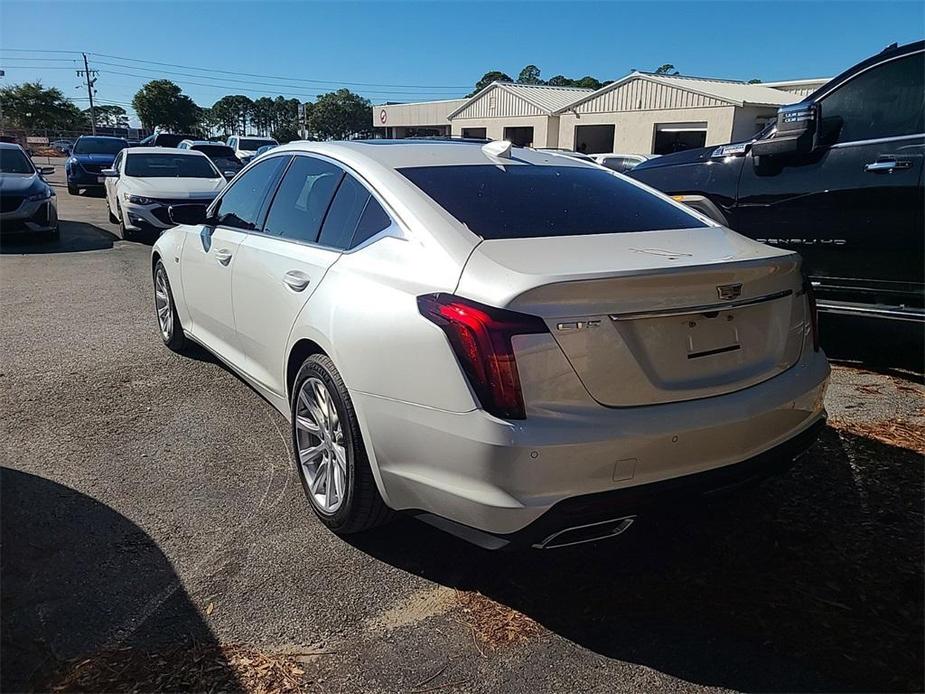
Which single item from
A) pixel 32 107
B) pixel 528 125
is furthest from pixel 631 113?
pixel 32 107

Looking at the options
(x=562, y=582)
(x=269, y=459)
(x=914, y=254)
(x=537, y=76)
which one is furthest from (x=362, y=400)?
(x=537, y=76)

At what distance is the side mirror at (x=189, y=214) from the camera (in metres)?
4.64

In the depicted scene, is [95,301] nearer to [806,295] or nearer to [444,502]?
[444,502]

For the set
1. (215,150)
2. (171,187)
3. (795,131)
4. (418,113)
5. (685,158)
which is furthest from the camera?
(418,113)

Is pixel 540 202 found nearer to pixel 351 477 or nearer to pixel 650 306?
pixel 650 306

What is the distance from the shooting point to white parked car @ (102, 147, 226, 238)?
1125 cm

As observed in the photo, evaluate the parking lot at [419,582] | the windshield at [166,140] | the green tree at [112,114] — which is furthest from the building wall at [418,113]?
the green tree at [112,114]

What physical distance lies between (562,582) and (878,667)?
3.48 feet

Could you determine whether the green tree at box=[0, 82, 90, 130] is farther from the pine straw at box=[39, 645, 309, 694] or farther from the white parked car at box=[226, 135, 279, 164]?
the pine straw at box=[39, 645, 309, 694]

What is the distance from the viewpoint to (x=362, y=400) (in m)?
2.63

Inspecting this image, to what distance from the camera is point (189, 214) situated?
185 inches

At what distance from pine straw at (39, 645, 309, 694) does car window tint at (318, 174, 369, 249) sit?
1684 millimetres

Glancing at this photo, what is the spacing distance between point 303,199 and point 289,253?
38 centimetres

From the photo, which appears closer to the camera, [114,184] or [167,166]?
[167,166]
